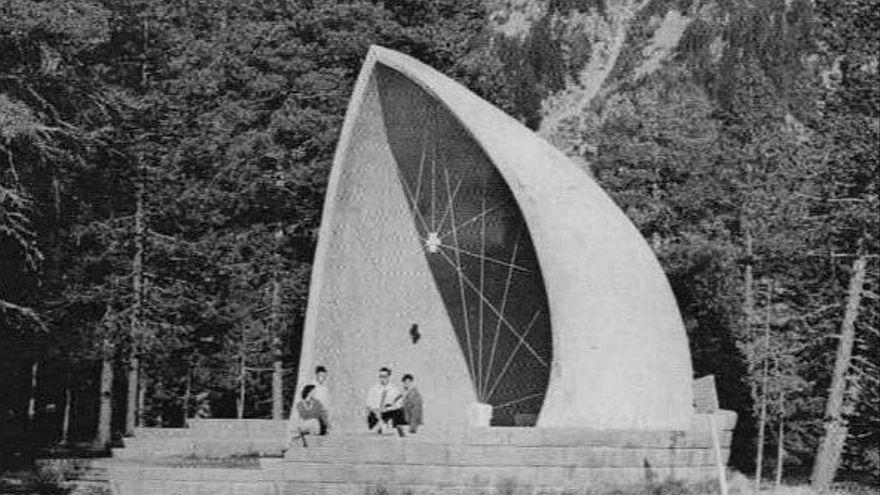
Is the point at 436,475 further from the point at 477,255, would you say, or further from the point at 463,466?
the point at 477,255

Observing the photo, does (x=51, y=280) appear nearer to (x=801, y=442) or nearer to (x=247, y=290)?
(x=247, y=290)

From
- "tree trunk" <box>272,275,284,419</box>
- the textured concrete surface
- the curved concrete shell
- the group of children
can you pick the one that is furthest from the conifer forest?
the group of children

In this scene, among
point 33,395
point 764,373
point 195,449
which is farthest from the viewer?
point 33,395

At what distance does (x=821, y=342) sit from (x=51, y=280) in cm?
1898

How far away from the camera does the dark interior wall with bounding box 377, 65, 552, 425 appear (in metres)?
26.6

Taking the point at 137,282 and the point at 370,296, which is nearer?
the point at 370,296

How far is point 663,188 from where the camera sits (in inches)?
1710

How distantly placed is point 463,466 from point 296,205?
1963cm

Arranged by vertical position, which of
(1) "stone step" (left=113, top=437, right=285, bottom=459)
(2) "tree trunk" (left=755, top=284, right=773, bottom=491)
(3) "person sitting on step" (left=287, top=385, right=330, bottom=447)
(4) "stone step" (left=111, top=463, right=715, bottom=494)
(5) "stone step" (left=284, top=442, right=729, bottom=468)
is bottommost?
(4) "stone step" (left=111, top=463, right=715, bottom=494)

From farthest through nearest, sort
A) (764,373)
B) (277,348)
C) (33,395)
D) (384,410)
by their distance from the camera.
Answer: (33,395) → (277,348) → (764,373) → (384,410)

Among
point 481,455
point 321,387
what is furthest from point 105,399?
point 481,455

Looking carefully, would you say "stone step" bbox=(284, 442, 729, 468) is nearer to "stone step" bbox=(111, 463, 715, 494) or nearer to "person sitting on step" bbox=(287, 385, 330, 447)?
"stone step" bbox=(111, 463, 715, 494)

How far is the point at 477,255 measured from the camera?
27531mm

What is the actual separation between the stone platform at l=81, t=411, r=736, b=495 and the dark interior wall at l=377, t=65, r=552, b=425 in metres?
6.63
